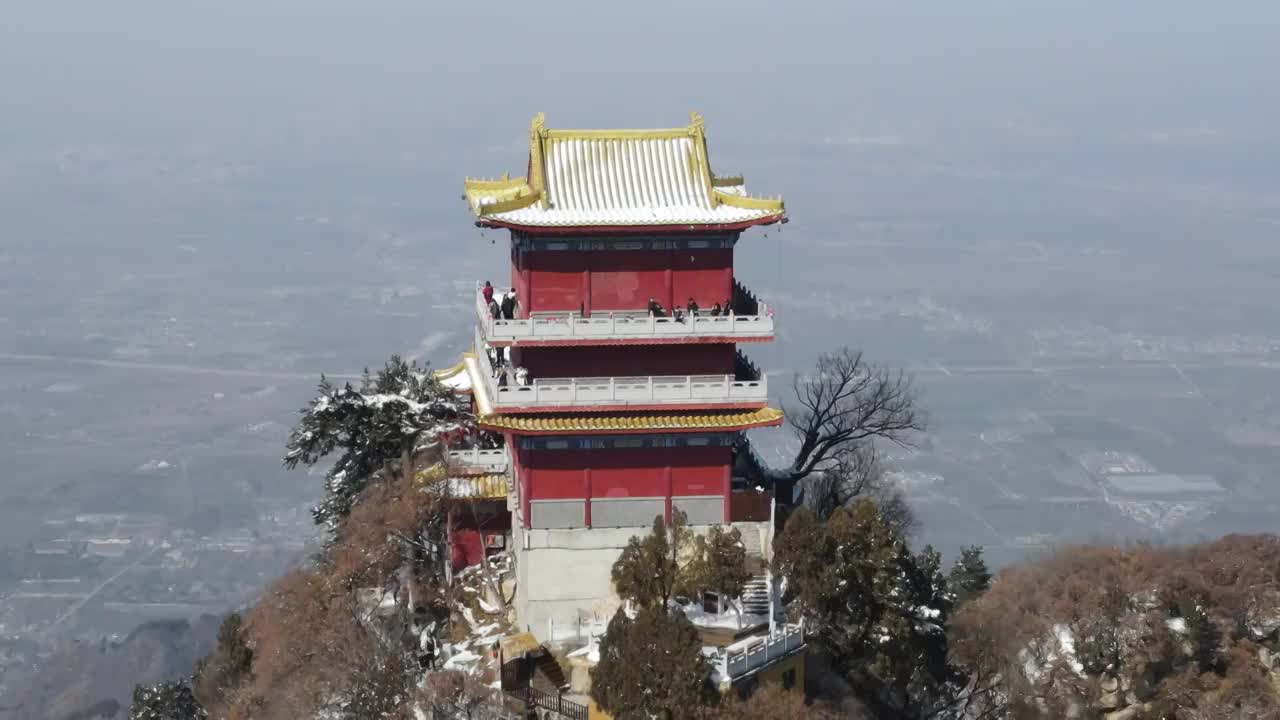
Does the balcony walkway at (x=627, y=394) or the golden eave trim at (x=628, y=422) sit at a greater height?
the balcony walkway at (x=627, y=394)

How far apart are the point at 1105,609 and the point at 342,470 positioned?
74.1ft

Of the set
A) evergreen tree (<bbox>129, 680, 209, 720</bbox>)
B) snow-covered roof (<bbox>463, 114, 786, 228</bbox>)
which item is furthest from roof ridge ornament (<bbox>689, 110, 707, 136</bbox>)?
evergreen tree (<bbox>129, 680, 209, 720</bbox>)

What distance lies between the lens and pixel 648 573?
45750 mm

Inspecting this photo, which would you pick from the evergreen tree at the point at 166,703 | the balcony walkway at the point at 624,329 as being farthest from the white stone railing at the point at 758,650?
the evergreen tree at the point at 166,703

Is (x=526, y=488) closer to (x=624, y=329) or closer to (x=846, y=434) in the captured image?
(x=624, y=329)

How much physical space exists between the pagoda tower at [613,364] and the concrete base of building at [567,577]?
0.12 feet

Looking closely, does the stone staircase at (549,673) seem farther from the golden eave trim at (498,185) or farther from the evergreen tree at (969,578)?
the evergreen tree at (969,578)

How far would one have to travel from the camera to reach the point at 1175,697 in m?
49.8

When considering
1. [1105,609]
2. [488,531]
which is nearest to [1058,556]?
[1105,609]

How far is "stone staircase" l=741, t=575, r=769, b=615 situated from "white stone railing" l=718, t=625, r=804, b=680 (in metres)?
1.48

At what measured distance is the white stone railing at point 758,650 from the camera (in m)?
44.1

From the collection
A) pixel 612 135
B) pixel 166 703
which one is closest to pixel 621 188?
pixel 612 135

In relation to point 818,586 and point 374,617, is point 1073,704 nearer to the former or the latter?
point 818,586

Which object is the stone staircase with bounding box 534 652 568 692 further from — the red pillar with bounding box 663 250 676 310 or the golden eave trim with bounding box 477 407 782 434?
the red pillar with bounding box 663 250 676 310
